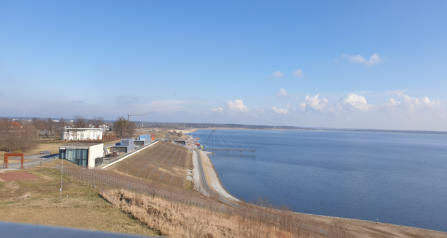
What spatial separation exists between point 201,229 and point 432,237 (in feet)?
51.6

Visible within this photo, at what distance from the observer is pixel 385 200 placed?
26.2 m

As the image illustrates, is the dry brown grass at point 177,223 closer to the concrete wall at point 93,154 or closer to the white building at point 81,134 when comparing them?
the concrete wall at point 93,154

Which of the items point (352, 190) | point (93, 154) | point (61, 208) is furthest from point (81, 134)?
point (352, 190)

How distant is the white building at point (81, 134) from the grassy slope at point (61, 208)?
116 ft

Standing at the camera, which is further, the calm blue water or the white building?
the white building

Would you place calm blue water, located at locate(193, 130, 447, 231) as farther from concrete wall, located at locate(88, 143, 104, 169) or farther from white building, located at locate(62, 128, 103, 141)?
white building, located at locate(62, 128, 103, 141)

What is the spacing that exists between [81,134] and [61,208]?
4263cm

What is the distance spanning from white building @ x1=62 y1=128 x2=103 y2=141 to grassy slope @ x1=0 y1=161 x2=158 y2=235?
35411 millimetres

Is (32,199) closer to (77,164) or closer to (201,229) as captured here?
(201,229)

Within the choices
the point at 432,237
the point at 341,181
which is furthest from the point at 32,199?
the point at 341,181

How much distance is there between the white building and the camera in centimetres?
4716

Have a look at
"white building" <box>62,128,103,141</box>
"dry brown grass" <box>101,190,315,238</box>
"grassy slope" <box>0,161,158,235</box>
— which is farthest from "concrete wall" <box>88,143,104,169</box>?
"white building" <box>62,128,103,141</box>

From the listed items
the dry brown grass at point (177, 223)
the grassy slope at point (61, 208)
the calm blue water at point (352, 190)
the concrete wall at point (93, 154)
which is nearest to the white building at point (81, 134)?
the calm blue water at point (352, 190)

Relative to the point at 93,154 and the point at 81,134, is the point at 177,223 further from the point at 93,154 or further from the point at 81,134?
the point at 81,134
